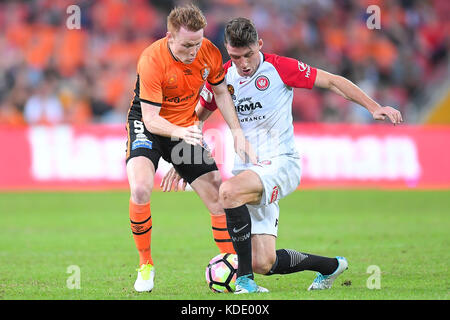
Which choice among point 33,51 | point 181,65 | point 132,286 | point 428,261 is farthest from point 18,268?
point 33,51

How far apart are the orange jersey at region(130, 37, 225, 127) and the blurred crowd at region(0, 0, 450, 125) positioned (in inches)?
413

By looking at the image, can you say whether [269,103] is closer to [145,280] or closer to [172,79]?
[172,79]

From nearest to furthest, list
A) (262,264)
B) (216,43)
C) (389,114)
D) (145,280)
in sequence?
(389,114) → (145,280) → (262,264) → (216,43)

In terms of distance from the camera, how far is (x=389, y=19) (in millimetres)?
19703

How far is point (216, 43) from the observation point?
18219mm

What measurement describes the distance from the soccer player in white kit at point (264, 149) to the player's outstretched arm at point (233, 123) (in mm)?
98

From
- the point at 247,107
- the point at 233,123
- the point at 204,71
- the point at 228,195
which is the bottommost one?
the point at 228,195

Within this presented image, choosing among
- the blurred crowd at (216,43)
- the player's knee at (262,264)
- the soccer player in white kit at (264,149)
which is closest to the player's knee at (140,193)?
the soccer player in white kit at (264,149)

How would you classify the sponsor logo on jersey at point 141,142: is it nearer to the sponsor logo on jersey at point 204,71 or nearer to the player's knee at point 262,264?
the sponsor logo on jersey at point 204,71

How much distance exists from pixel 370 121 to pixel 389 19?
3204 millimetres

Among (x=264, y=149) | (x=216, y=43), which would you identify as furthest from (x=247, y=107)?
(x=216, y=43)

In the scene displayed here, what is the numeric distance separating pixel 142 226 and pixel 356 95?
82.5 inches

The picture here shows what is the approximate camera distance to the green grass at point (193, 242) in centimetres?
613
